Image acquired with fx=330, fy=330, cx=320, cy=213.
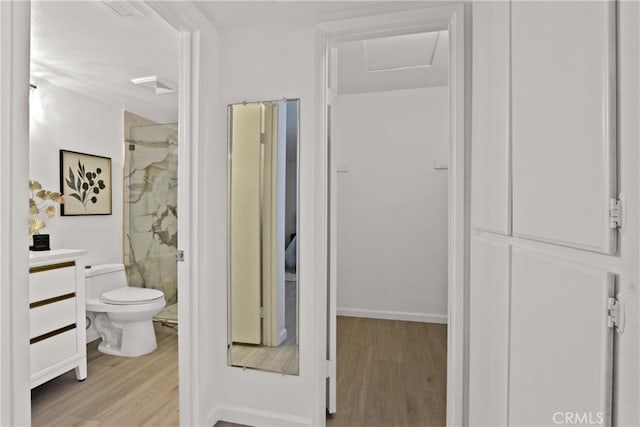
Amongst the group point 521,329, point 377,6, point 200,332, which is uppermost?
point 377,6

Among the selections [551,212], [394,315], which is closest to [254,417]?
[551,212]

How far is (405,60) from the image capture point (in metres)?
2.85

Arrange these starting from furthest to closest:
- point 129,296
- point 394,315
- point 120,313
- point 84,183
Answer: point 394,315, point 84,183, point 129,296, point 120,313

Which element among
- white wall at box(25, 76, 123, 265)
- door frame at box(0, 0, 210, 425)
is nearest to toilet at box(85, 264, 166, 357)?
white wall at box(25, 76, 123, 265)

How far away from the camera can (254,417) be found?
6.04ft

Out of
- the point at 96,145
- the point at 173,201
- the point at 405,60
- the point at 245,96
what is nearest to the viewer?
the point at 245,96

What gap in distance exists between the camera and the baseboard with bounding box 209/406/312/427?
70.0 inches

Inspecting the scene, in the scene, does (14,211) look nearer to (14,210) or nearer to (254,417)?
(14,210)

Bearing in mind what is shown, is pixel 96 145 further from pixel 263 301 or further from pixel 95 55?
pixel 263 301

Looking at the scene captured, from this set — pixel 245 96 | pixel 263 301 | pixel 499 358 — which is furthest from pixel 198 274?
pixel 499 358

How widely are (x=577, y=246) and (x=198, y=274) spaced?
158cm
